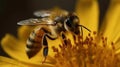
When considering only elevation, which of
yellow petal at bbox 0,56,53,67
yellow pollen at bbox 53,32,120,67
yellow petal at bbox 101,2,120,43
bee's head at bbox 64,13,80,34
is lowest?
yellow petal at bbox 0,56,53,67

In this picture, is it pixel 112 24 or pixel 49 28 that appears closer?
pixel 49 28

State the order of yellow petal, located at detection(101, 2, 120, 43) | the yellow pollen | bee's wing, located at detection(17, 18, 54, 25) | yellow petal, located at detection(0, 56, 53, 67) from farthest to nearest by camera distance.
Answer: yellow petal, located at detection(101, 2, 120, 43) → yellow petal, located at detection(0, 56, 53, 67) → the yellow pollen → bee's wing, located at detection(17, 18, 54, 25)

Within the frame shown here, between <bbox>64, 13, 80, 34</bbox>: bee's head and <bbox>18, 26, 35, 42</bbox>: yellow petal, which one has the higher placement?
<bbox>64, 13, 80, 34</bbox>: bee's head

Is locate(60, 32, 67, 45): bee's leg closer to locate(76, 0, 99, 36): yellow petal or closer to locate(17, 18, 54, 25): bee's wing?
locate(17, 18, 54, 25): bee's wing

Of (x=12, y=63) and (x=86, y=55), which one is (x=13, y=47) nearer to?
(x=12, y=63)

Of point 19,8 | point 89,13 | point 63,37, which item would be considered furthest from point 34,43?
point 19,8

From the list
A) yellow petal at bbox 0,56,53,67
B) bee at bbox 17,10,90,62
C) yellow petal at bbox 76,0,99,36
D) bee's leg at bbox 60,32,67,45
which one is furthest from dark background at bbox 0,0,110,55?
bee at bbox 17,10,90,62

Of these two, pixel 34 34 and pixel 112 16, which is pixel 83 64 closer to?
pixel 34 34
